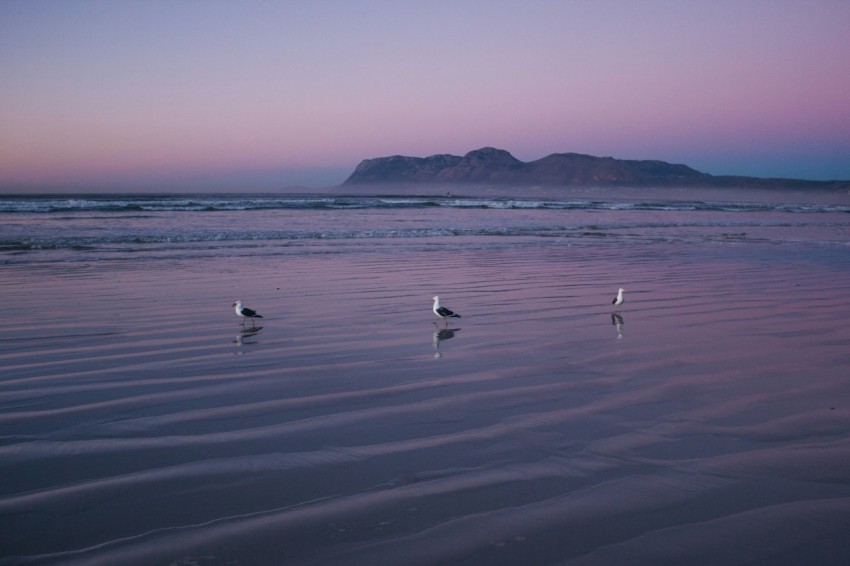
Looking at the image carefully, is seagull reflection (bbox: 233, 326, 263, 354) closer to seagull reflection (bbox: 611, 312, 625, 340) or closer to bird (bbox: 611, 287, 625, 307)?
seagull reflection (bbox: 611, 312, 625, 340)

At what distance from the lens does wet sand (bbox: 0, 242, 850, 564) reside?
3467 mm

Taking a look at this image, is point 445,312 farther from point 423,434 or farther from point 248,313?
point 423,434

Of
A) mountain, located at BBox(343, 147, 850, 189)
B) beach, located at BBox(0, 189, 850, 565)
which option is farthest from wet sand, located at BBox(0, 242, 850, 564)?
mountain, located at BBox(343, 147, 850, 189)

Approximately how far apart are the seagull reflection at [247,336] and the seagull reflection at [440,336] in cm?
213

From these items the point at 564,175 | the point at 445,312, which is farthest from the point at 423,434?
the point at 564,175

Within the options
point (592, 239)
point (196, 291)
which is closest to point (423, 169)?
point (592, 239)

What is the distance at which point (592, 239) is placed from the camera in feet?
79.5

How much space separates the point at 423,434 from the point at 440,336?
3.51 m

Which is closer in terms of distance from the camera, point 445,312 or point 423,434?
point 423,434

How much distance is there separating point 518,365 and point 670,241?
18.7m

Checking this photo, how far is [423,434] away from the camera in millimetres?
4930

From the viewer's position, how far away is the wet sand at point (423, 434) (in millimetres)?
3467

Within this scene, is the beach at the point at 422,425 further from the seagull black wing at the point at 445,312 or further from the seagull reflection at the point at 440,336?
the seagull black wing at the point at 445,312

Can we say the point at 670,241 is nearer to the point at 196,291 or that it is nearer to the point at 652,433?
the point at 196,291
